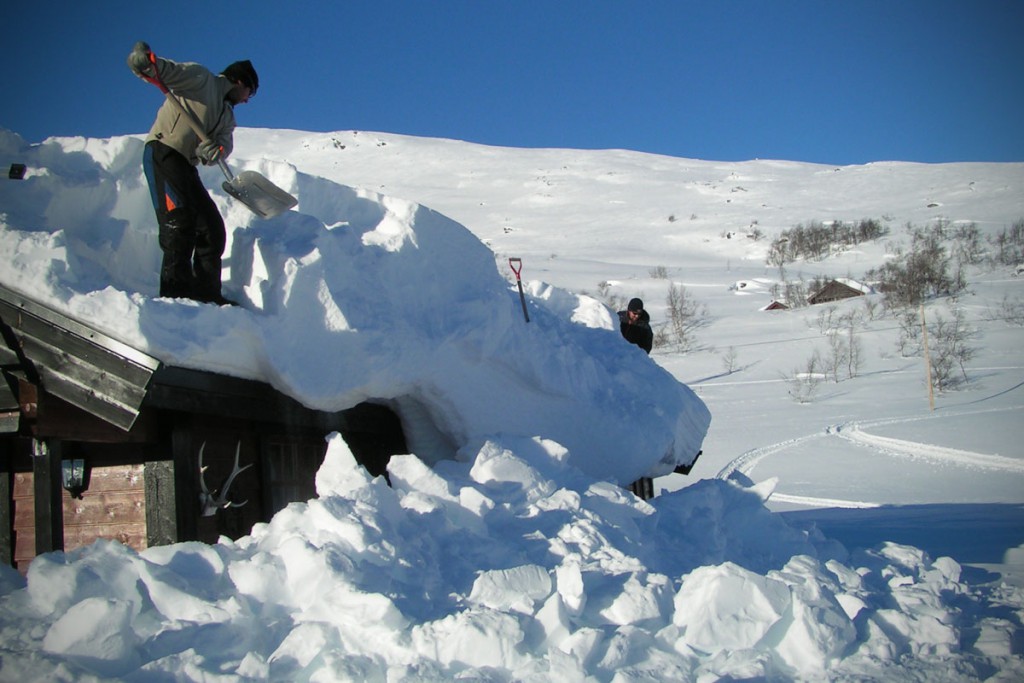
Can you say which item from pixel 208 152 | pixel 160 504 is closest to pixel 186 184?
pixel 208 152

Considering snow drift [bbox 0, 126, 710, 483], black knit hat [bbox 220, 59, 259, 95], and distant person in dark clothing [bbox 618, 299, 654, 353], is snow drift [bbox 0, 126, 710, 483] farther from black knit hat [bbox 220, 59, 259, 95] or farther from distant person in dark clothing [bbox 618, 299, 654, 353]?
distant person in dark clothing [bbox 618, 299, 654, 353]

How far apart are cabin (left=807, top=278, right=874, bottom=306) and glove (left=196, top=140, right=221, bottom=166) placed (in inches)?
1404

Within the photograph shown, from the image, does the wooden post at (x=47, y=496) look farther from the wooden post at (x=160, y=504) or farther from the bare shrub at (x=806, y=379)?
the bare shrub at (x=806, y=379)

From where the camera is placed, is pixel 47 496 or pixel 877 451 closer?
pixel 47 496

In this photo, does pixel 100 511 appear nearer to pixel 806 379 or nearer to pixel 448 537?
pixel 448 537

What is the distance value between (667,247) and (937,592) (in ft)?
171

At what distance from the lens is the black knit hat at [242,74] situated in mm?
4418

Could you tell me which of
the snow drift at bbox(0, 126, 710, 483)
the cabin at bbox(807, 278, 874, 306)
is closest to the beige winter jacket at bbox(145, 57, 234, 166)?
the snow drift at bbox(0, 126, 710, 483)

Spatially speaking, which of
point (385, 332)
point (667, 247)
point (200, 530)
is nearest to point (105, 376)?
point (200, 530)

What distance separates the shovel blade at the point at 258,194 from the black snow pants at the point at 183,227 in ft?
0.57

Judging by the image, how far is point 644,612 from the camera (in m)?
3.31

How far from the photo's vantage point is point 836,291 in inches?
1478

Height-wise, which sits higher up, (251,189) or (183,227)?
(251,189)

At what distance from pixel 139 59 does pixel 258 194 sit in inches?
33.6
